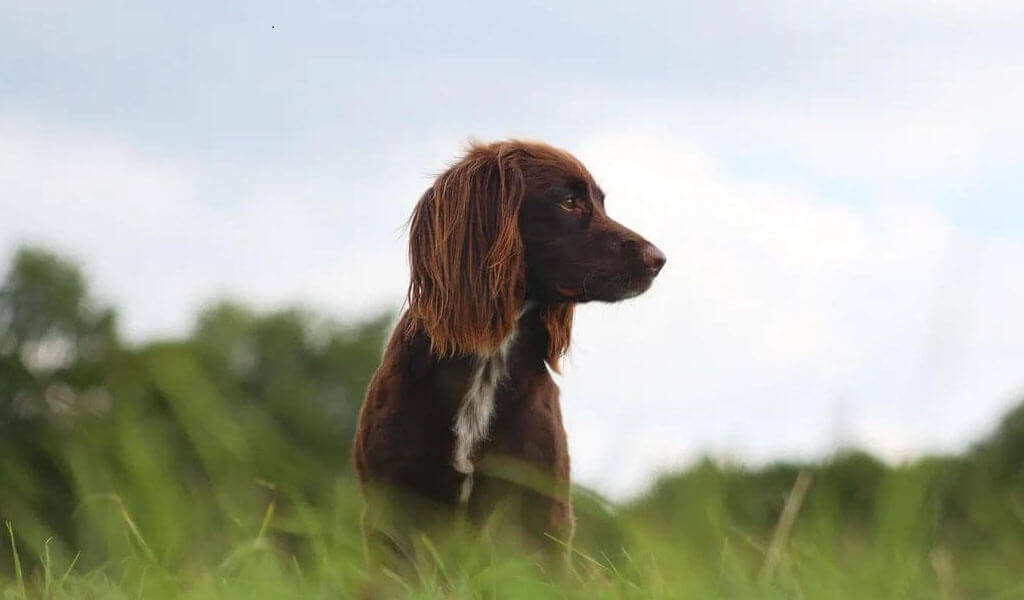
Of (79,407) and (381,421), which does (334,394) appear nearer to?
(381,421)

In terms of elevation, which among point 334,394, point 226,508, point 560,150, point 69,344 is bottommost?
point 334,394

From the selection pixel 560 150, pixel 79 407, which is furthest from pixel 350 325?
pixel 79 407

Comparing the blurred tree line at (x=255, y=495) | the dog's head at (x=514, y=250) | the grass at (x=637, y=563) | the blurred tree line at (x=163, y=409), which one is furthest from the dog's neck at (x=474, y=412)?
the grass at (x=637, y=563)

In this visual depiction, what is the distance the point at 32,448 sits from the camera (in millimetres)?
24859

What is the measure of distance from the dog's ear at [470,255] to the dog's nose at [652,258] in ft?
1.77

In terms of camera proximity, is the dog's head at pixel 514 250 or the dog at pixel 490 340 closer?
the dog at pixel 490 340

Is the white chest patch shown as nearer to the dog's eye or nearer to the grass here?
the dog's eye

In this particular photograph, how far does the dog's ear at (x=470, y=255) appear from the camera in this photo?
5348 mm

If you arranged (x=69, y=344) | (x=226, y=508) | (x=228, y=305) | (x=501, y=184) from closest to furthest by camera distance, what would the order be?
(x=226, y=508) → (x=501, y=184) → (x=228, y=305) → (x=69, y=344)

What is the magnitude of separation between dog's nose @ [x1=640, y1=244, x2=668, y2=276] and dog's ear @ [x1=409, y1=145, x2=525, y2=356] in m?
0.54

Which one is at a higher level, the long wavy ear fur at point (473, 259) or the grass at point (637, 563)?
the long wavy ear fur at point (473, 259)

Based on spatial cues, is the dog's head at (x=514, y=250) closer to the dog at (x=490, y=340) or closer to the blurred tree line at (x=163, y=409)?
the dog at (x=490, y=340)

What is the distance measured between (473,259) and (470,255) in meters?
0.04

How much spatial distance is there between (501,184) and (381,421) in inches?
49.9
